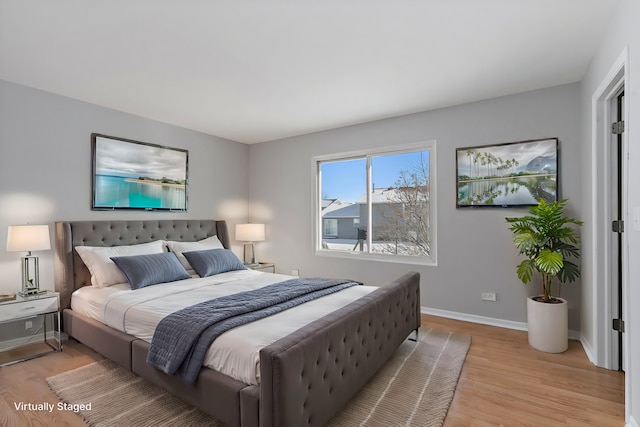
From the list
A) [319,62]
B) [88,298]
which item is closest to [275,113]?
[319,62]

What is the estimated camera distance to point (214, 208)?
509 centimetres

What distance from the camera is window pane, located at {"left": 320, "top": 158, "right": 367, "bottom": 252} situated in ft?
15.8

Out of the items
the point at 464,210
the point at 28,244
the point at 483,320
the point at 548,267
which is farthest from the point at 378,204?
the point at 28,244

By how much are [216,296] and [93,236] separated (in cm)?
183

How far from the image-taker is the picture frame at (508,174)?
337 cm

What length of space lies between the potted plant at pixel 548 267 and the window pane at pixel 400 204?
1.26 metres

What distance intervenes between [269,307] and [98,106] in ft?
10.4

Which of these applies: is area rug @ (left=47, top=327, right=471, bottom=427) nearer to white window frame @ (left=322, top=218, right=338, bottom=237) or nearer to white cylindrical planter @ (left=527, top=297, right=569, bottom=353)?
white cylindrical planter @ (left=527, top=297, right=569, bottom=353)

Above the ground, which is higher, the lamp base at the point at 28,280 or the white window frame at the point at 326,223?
the white window frame at the point at 326,223

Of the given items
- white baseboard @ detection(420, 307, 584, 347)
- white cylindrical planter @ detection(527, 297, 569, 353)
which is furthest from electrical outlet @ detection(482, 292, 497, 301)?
white cylindrical planter @ detection(527, 297, 569, 353)

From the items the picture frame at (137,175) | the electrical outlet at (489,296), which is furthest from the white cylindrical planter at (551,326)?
the picture frame at (137,175)

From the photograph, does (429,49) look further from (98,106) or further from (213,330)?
(98,106)

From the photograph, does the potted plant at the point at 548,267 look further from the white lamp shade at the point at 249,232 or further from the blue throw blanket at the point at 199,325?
the white lamp shade at the point at 249,232

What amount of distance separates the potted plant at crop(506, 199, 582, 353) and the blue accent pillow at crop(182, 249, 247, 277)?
10.3 feet
